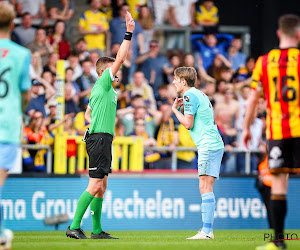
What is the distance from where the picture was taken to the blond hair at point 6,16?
18.8ft

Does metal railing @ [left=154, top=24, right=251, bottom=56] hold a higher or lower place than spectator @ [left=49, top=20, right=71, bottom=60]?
higher

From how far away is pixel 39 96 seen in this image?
46.6ft

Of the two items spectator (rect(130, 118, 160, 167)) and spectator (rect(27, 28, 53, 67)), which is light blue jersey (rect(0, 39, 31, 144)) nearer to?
spectator (rect(130, 118, 160, 167))

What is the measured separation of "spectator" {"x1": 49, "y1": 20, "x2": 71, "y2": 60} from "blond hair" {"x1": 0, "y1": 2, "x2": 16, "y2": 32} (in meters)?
9.47

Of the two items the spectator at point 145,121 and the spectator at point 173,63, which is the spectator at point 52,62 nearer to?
the spectator at point 145,121

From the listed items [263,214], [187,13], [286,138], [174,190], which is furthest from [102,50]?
[286,138]

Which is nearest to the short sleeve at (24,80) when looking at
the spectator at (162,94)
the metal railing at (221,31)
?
the spectator at (162,94)

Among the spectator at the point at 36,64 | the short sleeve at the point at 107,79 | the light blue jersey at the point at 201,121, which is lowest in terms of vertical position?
the light blue jersey at the point at 201,121

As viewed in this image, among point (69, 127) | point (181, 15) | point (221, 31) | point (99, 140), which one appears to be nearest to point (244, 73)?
point (221, 31)

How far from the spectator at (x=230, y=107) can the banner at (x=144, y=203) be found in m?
2.69

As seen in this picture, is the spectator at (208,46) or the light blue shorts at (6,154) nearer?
the light blue shorts at (6,154)

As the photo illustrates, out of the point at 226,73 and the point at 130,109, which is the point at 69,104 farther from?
the point at 226,73

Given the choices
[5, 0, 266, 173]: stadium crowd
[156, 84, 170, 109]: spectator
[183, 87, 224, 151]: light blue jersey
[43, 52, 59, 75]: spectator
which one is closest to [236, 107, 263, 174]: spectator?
[5, 0, 266, 173]: stadium crowd

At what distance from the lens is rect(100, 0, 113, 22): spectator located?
16.2 m
